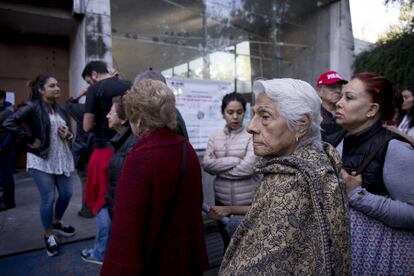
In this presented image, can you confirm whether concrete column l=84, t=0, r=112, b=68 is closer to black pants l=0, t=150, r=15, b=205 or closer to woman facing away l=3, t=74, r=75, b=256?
woman facing away l=3, t=74, r=75, b=256

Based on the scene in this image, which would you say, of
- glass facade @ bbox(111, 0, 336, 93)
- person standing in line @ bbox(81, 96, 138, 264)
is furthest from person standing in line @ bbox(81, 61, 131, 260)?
glass facade @ bbox(111, 0, 336, 93)

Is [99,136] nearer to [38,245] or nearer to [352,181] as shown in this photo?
[38,245]

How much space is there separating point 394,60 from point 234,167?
664 centimetres

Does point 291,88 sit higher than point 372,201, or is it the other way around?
point 291,88

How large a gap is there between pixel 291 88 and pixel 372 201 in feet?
2.58

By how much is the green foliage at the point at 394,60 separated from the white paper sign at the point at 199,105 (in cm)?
444

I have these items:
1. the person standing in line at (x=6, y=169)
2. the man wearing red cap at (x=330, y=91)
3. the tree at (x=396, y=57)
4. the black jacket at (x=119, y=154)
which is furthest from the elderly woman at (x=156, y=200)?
the tree at (x=396, y=57)

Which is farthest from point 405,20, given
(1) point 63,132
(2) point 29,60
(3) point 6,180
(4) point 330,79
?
(3) point 6,180

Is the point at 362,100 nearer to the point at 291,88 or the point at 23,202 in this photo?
the point at 291,88

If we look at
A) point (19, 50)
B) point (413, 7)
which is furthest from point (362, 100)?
point (19, 50)

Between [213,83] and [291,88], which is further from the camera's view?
[213,83]

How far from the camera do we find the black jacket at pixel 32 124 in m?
3.52

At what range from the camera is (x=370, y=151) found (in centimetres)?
174

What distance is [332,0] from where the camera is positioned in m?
7.58
